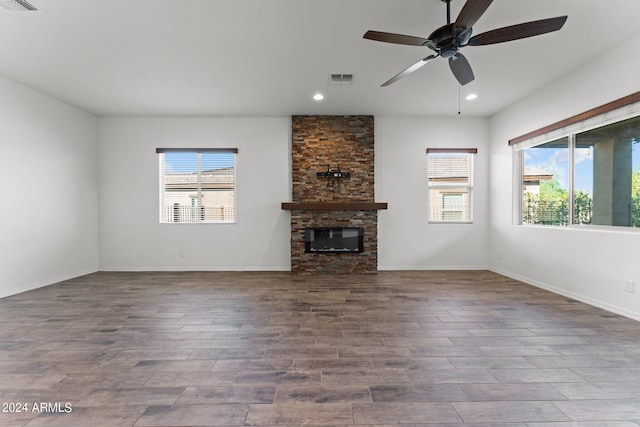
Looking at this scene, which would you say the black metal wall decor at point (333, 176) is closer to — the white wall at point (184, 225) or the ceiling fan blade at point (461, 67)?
the white wall at point (184, 225)

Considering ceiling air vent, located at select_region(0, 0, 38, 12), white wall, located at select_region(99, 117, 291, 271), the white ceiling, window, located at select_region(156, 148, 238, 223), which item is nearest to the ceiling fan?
the white ceiling

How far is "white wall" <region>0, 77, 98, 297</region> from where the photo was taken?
4.30m

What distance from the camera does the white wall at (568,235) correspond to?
335 cm

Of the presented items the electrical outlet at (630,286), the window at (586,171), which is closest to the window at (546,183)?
the window at (586,171)

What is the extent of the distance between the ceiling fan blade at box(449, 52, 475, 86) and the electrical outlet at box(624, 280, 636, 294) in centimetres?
269

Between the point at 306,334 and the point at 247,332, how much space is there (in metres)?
0.54

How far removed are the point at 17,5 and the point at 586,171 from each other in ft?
20.4

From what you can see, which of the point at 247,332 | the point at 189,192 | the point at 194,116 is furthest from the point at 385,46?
the point at 189,192

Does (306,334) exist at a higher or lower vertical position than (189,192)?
lower

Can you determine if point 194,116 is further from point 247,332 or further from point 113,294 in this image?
point 247,332

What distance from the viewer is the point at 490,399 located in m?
1.86

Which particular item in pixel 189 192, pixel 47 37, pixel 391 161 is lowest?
pixel 189 192

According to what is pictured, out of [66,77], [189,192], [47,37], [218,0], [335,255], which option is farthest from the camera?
[189,192]

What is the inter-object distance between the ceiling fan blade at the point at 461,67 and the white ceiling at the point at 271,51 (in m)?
0.41
